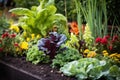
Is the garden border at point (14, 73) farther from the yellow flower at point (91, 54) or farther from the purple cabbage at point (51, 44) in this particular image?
the yellow flower at point (91, 54)

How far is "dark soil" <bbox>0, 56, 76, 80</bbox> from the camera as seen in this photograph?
3152 mm

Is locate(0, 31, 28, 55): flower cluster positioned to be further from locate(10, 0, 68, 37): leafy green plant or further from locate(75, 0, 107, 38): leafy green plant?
locate(75, 0, 107, 38): leafy green plant

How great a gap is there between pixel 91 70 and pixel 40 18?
54.8 inches

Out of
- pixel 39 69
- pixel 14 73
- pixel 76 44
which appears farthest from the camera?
pixel 76 44

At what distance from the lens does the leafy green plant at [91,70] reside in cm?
296

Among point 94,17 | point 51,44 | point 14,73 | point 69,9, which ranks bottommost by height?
point 14,73

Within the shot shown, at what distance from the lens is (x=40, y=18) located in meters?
4.09

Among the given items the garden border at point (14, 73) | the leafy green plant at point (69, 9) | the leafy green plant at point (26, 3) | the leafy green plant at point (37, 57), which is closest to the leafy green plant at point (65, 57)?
the leafy green plant at point (37, 57)

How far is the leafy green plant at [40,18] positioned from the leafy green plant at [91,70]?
3.80 ft

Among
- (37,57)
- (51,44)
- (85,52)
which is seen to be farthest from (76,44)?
(37,57)

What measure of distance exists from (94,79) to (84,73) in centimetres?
11

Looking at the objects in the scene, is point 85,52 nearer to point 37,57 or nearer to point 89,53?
point 89,53

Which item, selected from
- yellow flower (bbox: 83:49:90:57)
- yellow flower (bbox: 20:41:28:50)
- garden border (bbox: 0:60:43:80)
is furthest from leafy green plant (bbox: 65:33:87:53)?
garden border (bbox: 0:60:43:80)

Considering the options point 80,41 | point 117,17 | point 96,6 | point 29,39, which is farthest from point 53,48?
point 117,17
